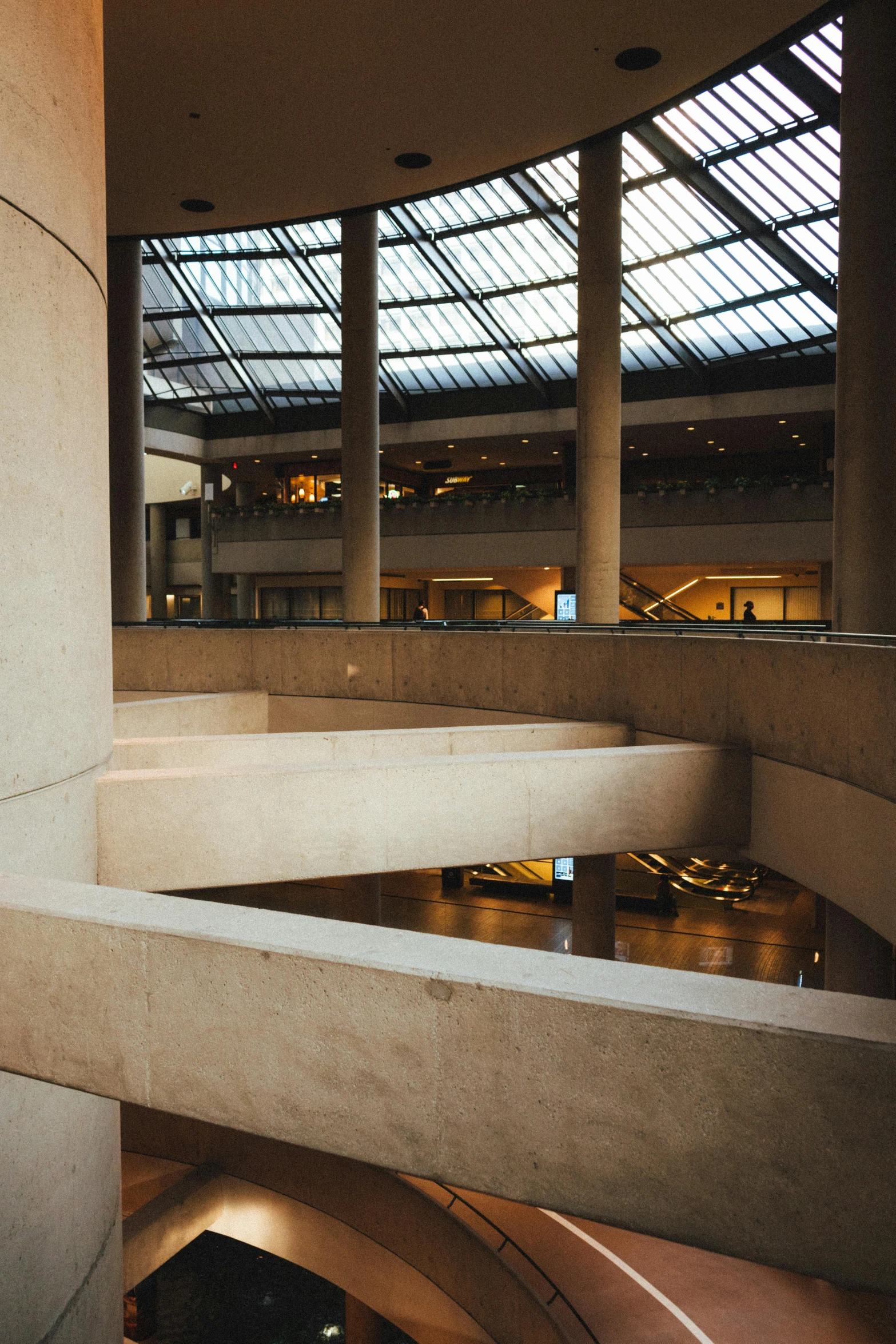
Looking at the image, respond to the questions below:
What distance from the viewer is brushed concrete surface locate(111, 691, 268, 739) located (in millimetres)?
11773

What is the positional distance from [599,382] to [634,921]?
13.8m

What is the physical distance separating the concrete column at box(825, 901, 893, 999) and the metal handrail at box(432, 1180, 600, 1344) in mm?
4290

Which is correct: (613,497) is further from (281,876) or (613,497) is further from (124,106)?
(281,876)

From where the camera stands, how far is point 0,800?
5062 mm

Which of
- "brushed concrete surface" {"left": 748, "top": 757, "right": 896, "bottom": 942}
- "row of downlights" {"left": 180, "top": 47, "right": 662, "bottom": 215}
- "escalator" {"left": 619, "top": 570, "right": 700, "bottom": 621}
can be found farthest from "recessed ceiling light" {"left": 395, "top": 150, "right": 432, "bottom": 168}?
"brushed concrete surface" {"left": 748, "top": 757, "right": 896, "bottom": 942}

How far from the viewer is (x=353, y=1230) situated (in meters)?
A: 12.4

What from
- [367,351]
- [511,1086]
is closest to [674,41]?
[367,351]

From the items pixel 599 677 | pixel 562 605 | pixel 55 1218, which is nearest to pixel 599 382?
pixel 599 677

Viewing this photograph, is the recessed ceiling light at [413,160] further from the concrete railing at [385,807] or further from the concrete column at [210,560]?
the concrete column at [210,560]

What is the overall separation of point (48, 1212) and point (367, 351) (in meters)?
19.0

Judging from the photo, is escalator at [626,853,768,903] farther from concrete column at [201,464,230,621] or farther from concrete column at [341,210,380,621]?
concrete column at [201,464,230,621]

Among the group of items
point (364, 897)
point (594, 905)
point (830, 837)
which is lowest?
point (364, 897)

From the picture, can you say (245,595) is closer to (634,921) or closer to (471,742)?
(634,921)

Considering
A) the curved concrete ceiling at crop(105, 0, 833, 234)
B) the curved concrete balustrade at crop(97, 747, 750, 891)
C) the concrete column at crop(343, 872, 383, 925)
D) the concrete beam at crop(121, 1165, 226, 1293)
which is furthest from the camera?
the concrete column at crop(343, 872, 383, 925)
